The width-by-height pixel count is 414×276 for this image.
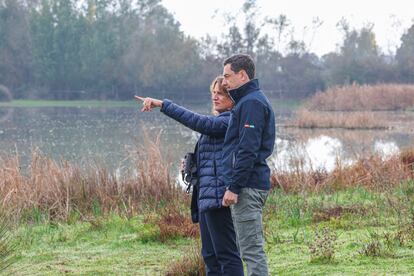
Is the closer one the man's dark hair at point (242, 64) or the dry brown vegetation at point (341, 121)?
the man's dark hair at point (242, 64)

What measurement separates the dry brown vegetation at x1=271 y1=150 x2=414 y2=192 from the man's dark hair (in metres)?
4.87

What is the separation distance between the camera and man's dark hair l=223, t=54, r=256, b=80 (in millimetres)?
3526

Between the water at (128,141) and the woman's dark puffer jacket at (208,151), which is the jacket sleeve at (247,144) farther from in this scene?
the water at (128,141)

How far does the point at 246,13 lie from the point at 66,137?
35.4m

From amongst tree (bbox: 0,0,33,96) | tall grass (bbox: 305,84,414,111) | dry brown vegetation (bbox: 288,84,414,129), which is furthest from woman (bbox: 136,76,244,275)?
tree (bbox: 0,0,33,96)

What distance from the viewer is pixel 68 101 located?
52.6 metres

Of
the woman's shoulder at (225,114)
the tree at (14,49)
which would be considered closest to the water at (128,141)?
the woman's shoulder at (225,114)

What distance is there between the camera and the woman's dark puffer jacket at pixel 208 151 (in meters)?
3.56

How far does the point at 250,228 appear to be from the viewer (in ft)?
11.4

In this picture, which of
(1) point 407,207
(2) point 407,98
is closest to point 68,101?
(2) point 407,98

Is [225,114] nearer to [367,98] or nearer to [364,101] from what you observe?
[364,101]

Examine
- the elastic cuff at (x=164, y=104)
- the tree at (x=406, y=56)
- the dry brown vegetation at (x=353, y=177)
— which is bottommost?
the dry brown vegetation at (x=353, y=177)

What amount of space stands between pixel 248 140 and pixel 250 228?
47cm

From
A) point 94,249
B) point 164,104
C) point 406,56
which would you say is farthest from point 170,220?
point 406,56
